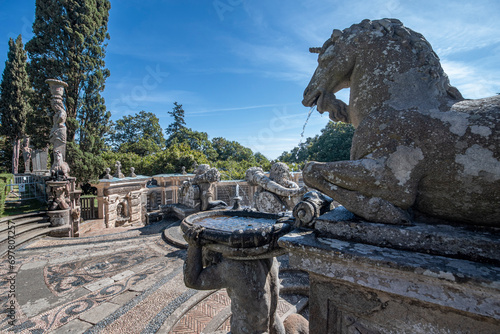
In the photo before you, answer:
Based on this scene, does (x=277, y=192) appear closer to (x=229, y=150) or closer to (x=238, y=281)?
(x=238, y=281)

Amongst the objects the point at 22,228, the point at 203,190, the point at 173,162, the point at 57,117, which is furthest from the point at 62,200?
the point at 173,162

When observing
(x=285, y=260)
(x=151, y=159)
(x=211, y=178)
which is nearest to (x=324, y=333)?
(x=285, y=260)

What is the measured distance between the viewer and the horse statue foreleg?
1.51m

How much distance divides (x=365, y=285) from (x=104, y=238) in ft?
25.5

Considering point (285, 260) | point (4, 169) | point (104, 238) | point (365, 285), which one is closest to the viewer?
point (365, 285)

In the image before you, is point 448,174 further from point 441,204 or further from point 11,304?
point 11,304

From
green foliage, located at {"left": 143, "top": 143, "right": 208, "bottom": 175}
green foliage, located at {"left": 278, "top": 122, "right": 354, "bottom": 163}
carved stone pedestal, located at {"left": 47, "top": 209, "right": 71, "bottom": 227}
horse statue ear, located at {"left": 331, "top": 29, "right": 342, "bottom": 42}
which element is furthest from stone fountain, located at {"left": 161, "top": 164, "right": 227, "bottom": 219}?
green foliage, located at {"left": 278, "top": 122, "right": 354, "bottom": 163}

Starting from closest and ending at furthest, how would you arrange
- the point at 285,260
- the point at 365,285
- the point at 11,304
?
the point at 365,285
the point at 11,304
the point at 285,260

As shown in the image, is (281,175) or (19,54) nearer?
(281,175)

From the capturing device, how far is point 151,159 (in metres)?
21.5

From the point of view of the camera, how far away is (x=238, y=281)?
2.07 m

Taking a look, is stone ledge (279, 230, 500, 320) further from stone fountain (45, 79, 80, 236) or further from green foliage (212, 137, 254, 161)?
green foliage (212, 137, 254, 161)

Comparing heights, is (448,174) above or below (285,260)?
above

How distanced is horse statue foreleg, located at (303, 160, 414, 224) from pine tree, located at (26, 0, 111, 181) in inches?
578
